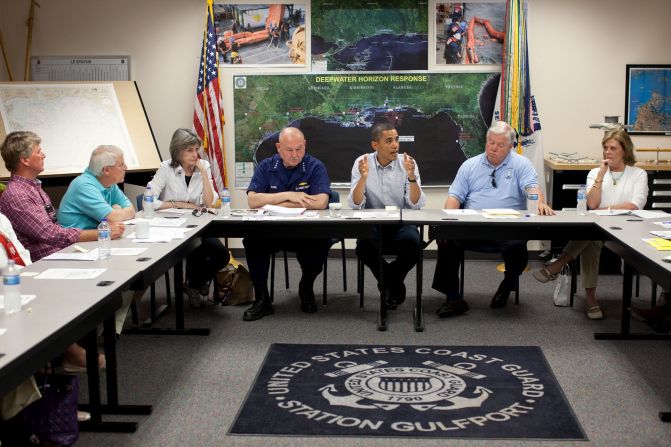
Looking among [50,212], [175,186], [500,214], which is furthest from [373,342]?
[50,212]

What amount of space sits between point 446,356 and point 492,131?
1.75m

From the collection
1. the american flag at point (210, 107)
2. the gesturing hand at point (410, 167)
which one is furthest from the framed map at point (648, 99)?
the american flag at point (210, 107)

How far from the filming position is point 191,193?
534 cm

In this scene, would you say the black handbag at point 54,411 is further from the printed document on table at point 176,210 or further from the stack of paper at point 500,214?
the stack of paper at point 500,214

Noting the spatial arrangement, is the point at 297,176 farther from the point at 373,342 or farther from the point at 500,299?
the point at 500,299

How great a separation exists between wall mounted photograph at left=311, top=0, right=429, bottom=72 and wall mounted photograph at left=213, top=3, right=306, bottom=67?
159 millimetres

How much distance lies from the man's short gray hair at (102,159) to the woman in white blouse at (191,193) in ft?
2.82

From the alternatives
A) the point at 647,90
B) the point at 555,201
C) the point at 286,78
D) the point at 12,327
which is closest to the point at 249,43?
the point at 286,78

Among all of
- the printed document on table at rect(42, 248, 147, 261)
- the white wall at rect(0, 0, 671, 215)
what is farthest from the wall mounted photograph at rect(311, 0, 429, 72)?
the printed document on table at rect(42, 248, 147, 261)

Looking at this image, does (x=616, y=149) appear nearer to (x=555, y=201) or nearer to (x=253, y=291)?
(x=555, y=201)

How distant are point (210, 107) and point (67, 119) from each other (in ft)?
3.96

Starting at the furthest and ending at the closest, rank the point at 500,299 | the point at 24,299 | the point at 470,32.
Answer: the point at 470,32, the point at 500,299, the point at 24,299

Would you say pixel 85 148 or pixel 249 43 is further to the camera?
pixel 249 43

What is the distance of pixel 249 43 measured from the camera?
6.81 meters
